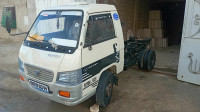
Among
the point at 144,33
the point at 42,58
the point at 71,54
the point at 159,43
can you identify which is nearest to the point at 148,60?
the point at 71,54

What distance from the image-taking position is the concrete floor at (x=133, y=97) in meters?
3.86

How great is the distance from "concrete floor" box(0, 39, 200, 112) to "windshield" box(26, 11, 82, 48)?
158 cm

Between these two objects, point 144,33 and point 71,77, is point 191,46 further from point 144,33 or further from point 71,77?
point 144,33

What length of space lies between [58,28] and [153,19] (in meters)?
9.38

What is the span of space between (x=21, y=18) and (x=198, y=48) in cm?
1012

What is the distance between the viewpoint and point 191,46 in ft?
16.5

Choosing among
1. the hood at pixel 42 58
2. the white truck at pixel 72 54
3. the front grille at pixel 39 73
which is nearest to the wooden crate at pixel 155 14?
the white truck at pixel 72 54

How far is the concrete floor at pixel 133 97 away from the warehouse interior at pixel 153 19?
4380mm

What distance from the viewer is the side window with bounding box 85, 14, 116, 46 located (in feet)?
10.9

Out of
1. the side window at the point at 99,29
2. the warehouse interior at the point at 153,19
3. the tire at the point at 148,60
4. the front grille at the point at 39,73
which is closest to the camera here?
the front grille at the point at 39,73

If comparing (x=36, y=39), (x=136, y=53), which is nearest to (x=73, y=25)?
(x=36, y=39)

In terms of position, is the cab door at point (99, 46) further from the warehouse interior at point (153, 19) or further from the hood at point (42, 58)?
the warehouse interior at point (153, 19)

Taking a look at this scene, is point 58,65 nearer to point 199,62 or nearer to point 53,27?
point 53,27

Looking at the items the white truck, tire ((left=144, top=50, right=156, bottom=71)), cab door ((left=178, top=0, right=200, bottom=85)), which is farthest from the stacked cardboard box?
the white truck
